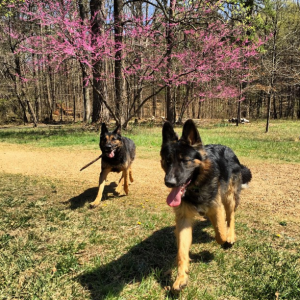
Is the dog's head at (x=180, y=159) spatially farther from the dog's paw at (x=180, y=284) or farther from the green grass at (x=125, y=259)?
the green grass at (x=125, y=259)

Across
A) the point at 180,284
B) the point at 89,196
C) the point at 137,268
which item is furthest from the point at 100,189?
the point at 180,284

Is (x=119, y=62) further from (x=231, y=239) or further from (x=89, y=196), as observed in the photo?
(x=231, y=239)

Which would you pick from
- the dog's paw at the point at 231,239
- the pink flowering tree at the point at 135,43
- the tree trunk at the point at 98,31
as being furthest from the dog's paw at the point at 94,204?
the tree trunk at the point at 98,31

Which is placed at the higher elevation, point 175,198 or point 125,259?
point 175,198

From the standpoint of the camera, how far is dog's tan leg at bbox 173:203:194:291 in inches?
99.0

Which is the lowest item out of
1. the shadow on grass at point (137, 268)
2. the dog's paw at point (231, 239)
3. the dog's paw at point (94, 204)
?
the shadow on grass at point (137, 268)

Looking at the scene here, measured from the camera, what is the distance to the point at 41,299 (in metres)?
2.44

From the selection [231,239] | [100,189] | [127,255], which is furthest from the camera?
[100,189]

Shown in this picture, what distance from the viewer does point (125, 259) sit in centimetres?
311

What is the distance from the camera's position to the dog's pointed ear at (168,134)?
115 inches

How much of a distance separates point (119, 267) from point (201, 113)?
31.8m

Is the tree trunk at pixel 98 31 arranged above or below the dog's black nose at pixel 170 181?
above

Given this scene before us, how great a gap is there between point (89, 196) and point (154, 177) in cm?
216

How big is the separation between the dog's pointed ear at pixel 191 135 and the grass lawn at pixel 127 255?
1.38m
